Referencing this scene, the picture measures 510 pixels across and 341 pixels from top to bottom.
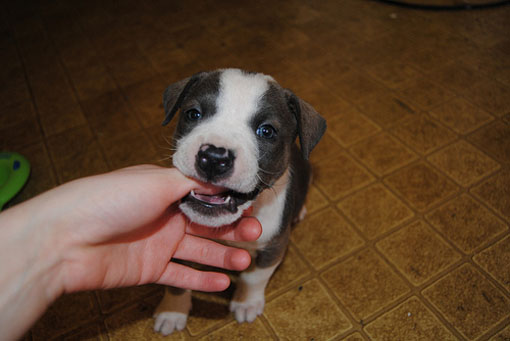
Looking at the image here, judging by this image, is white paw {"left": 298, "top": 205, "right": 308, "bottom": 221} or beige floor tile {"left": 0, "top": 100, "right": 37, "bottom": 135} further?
beige floor tile {"left": 0, "top": 100, "right": 37, "bottom": 135}

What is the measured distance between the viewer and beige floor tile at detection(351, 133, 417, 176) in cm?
304

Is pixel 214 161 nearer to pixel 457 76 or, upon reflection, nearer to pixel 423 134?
pixel 423 134

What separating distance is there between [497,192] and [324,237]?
1.36 metres

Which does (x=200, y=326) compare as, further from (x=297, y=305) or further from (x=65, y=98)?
(x=65, y=98)

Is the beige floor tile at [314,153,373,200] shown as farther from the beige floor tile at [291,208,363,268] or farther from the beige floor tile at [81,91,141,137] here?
the beige floor tile at [81,91,141,137]

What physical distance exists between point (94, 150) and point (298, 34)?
2900 mm

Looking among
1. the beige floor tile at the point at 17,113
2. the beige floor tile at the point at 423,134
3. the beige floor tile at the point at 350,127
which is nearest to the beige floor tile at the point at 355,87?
the beige floor tile at the point at 350,127

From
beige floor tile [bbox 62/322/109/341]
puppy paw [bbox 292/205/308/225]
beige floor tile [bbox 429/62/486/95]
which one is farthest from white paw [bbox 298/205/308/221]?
beige floor tile [bbox 429/62/486/95]

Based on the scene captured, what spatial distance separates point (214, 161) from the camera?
56.2 inches

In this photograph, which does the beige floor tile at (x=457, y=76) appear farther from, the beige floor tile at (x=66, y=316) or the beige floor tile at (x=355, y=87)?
the beige floor tile at (x=66, y=316)

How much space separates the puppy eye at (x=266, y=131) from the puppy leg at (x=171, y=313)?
97cm

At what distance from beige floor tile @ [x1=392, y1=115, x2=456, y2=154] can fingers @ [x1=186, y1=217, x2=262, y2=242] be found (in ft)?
6.41

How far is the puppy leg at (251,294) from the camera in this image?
2.11 metres

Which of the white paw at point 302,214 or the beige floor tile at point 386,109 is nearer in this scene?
the white paw at point 302,214
